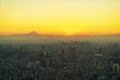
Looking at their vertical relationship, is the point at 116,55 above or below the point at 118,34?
below

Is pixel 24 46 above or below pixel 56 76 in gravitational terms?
above

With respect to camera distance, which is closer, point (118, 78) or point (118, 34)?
point (118, 78)

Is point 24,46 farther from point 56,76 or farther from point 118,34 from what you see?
point 118,34

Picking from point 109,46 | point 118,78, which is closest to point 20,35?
point 109,46

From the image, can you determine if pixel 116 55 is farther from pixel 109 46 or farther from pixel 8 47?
pixel 8 47

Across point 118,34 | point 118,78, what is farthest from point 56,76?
point 118,34

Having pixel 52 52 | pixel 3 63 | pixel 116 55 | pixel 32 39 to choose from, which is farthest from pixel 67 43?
pixel 3 63

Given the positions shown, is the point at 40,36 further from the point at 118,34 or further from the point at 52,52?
the point at 118,34

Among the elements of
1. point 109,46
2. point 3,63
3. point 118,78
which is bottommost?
point 118,78
